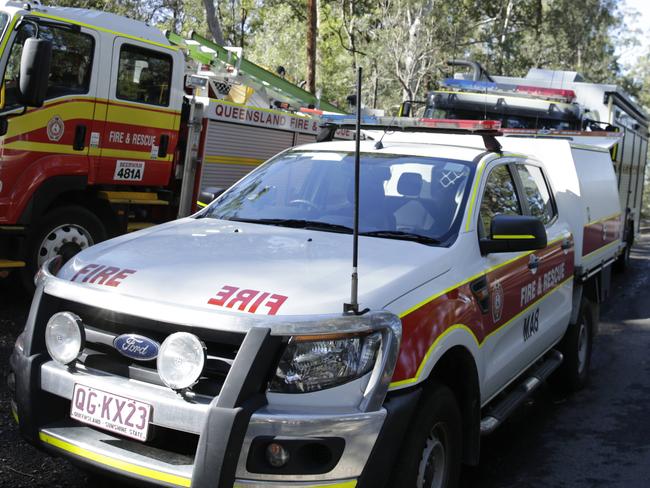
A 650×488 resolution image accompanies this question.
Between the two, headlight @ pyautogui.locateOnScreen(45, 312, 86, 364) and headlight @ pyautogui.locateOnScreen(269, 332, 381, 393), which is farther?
headlight @ pyautogui.locateOnScreen(45, 312, 86, 364)

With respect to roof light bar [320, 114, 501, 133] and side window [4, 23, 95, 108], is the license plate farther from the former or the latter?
side window [4, 23, 95, 108]

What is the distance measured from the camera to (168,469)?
2844mm

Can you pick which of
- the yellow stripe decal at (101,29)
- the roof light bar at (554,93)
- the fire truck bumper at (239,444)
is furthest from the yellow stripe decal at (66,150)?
the roof light bar at (554,93)

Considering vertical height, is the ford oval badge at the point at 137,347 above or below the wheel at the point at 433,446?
above

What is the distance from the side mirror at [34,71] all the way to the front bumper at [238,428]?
4.02 m

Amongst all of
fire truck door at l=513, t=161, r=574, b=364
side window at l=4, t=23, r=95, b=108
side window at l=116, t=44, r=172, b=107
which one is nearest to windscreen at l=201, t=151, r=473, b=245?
fire truck door at l=513, t=161, r=574, b=364

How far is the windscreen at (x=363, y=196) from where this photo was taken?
405 centimetres

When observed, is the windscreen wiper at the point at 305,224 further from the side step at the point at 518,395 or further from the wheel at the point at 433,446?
the side step at the point at 518,395

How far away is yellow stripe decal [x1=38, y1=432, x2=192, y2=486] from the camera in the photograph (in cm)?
281

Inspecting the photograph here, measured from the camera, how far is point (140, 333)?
10.2ft

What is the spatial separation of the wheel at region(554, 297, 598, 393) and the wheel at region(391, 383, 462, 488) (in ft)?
8.71

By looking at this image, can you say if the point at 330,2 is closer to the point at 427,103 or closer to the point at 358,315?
the point at 427,103

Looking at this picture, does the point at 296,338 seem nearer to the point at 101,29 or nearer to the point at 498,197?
the point at 498,197

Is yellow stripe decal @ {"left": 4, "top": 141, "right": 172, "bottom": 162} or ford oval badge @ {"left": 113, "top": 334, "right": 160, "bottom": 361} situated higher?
yellow stripe decal @ {"left": 4, "top": 141, "right": 172, "bottom": 162}
